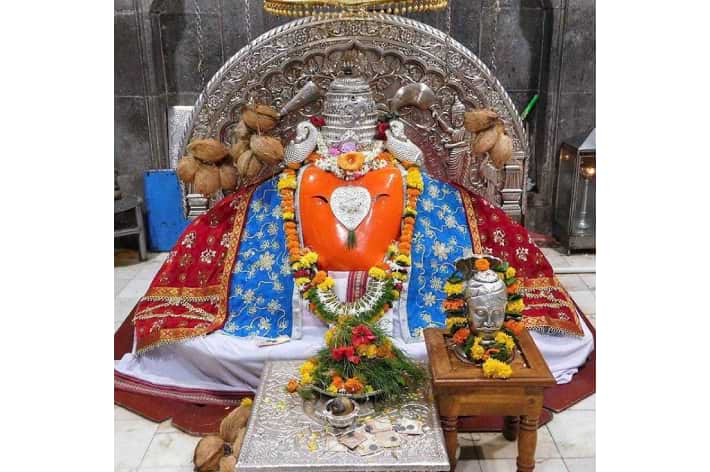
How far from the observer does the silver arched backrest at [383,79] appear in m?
4.91

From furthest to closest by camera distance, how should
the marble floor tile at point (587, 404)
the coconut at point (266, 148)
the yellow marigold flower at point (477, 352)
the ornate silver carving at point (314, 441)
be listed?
the coconut at point (266, 148) → the marble floor tile at point (587, 404) → the yellow marigold flower at point (477, 352) → the ornate silver carving at point (314, 441)

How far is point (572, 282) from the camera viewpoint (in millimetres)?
6480

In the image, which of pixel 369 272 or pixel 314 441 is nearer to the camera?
pixel 314 441

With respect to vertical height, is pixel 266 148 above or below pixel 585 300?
above

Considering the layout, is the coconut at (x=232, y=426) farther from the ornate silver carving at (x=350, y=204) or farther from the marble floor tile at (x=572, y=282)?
the marble floor tile at (x=572, y=282)

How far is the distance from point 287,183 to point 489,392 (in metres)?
2.17

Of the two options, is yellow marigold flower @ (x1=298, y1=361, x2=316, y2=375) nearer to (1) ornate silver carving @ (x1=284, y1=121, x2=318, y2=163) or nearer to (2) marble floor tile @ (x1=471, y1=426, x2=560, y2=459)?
(2) marble floor tile @ (x1=471, y1=426, x2=560, y2=459)

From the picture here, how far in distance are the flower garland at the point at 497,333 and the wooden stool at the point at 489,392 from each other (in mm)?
56

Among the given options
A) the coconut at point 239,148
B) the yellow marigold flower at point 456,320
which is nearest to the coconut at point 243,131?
the coconut at point 239,148

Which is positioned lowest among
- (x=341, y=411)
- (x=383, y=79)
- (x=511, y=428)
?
(x=511, y=428)

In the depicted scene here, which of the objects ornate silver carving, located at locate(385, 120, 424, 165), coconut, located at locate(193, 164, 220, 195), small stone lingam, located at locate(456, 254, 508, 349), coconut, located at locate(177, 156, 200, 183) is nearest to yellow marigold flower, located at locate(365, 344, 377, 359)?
small stone lingam, located at locate(456, 254, 508, 349)

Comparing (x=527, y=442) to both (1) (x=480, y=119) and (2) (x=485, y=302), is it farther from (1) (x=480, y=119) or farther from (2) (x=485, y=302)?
(1) (x=480, y=119)

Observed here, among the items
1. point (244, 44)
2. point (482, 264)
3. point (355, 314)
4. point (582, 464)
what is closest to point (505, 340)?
point (482, 264)

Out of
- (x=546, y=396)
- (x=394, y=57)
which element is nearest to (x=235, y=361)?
(x=546, y=396)
